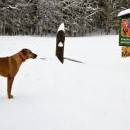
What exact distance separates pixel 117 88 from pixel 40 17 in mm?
31320

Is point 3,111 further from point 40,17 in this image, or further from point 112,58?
point 40,17

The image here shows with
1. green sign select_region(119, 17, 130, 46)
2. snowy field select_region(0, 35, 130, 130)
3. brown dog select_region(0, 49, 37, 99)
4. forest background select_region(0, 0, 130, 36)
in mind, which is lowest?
snowy field select_region(0, 35, 130, 130)

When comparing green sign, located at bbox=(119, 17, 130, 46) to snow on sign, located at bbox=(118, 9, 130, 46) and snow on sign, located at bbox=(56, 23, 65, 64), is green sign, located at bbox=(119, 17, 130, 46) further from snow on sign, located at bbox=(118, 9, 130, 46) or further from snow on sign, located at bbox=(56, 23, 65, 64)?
snow on sign, located at bbox=(56, 23, 65, 64)

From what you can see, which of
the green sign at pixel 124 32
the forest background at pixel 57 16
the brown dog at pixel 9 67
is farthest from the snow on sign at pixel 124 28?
the forest background at pixel 57 16

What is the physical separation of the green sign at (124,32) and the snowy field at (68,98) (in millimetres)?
845

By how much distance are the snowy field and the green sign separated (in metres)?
0.85

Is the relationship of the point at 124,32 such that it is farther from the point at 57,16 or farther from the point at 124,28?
the point at 57,16

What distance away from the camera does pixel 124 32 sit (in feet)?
41.5

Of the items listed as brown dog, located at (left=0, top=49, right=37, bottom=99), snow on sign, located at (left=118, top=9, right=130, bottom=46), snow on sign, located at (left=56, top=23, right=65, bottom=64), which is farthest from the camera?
snow on sign, located at (left=118, top=9, right=130, bottom=46)

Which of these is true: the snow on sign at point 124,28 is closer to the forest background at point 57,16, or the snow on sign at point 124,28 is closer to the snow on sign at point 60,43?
the snow on sign at point 60,43

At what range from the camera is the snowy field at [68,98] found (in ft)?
18.4

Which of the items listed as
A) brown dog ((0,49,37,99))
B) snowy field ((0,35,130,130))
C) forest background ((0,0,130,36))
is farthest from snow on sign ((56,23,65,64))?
forest background ((0,0,130,36))

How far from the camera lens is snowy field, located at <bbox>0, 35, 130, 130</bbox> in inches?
221

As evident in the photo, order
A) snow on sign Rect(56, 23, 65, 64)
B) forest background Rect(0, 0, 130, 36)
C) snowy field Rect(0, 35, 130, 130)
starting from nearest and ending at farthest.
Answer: snowy field Rect(0, 35, 130, 130), snow on sign Rect(56, 23, 65, 64), forest background Rect(0, 0, 130, 36)
